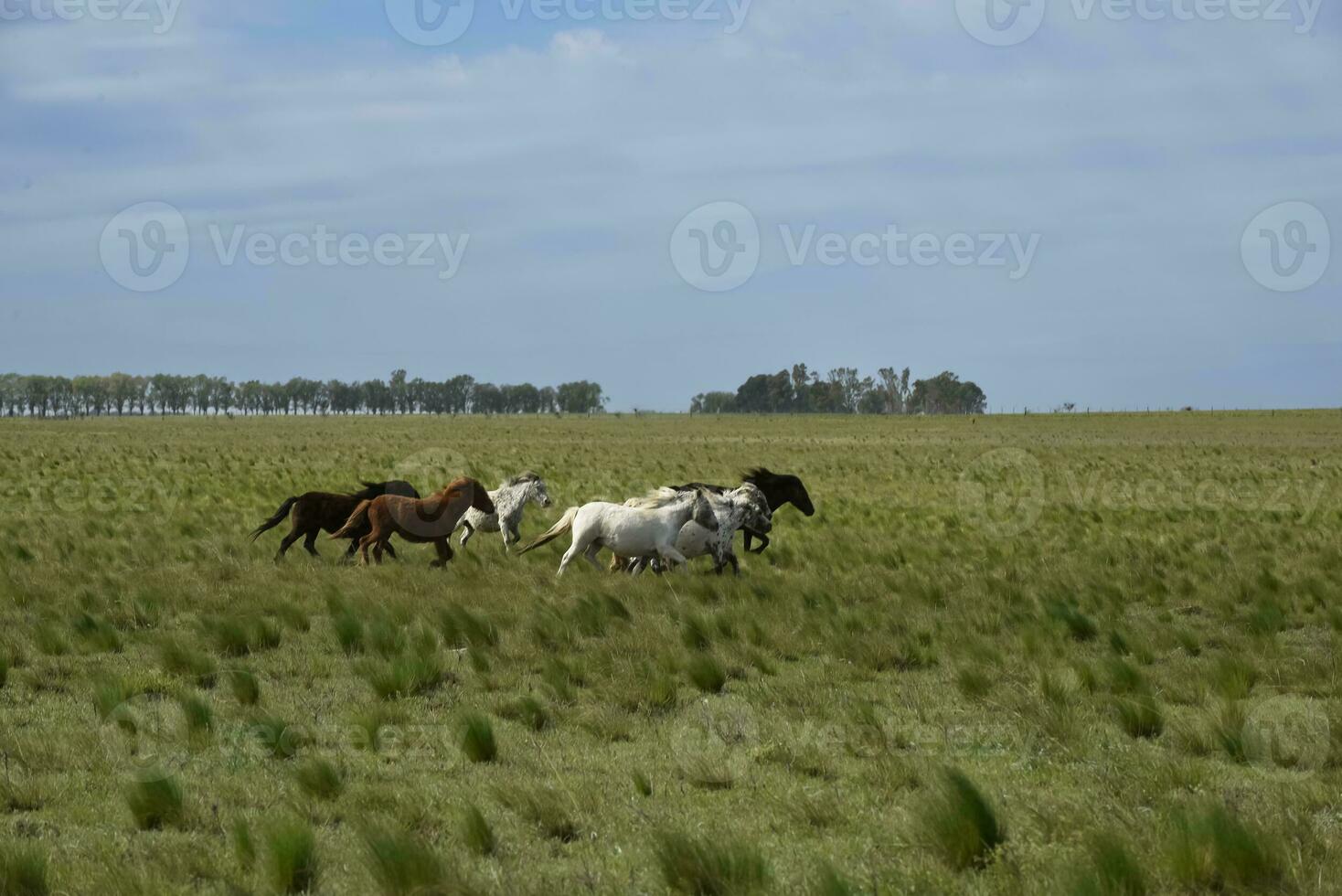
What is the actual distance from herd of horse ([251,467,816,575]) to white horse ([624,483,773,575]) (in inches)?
0.5

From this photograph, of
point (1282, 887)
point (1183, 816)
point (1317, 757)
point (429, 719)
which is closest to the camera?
point (1282, 887)

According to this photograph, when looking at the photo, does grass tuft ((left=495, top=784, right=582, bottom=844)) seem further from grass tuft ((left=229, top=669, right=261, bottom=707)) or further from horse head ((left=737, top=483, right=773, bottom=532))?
horse head ((left=737, top=483, right=773, bottom=532))

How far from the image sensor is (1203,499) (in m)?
29.6

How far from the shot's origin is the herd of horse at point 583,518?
14938 mm

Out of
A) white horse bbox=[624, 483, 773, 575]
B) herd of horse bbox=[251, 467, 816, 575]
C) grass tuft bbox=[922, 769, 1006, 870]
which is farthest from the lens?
white horse bbox=[624, 483, 773, 575]

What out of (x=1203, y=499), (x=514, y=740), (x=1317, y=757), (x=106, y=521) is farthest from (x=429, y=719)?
(x=1203, y=499)

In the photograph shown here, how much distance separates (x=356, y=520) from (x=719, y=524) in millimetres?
4728

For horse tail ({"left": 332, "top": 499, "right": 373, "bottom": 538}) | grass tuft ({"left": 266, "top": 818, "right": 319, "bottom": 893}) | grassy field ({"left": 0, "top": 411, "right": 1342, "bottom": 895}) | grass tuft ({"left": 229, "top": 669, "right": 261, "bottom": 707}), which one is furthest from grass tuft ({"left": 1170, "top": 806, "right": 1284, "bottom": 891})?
horse tail ({"left": 332, "top": 499, "right": 373, "bottom": 538})

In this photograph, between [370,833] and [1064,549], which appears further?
[1064,549]

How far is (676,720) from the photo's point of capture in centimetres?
856

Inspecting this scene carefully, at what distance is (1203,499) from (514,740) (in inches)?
1005

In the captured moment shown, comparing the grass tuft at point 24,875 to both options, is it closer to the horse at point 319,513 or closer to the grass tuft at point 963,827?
the grass tuft at point 963,827

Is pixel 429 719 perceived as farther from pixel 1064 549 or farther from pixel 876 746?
pixel 1064 549

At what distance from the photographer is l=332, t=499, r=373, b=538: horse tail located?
16.1 meters
